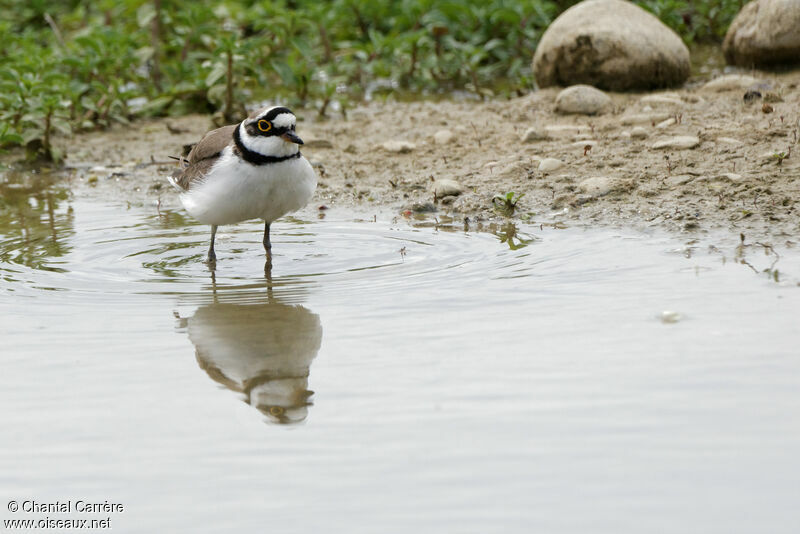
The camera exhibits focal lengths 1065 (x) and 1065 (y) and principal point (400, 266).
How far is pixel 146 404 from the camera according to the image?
4.70 metres

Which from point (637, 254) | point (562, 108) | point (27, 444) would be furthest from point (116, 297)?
point (562, 108)

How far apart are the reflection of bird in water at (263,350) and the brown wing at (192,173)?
4.26 feet

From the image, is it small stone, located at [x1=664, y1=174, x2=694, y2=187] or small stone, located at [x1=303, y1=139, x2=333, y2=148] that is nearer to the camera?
small stone, located at [x1=664, y1=174, x2=694, y2=187]

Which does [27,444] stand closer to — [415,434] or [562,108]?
[415,434]

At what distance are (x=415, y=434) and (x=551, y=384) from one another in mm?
761

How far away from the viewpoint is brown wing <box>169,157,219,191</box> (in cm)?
727

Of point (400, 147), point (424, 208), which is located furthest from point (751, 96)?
point (424, 208)

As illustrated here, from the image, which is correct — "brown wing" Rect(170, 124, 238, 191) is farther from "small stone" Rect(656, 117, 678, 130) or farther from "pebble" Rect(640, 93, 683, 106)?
"pebble" Rect(640, 93, 683, 106)

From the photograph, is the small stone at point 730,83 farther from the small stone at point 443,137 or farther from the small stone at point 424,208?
the small stone at point 424,208

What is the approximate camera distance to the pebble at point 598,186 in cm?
845

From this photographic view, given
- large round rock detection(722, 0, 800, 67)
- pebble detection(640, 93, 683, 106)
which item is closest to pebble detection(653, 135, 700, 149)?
pebble detection(640, 93, 683, 106)

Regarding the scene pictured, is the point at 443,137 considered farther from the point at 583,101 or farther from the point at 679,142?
the point at 679,142

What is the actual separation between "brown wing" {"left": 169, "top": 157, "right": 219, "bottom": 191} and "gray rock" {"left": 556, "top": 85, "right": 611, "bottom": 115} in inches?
174

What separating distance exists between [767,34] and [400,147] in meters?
4.14
